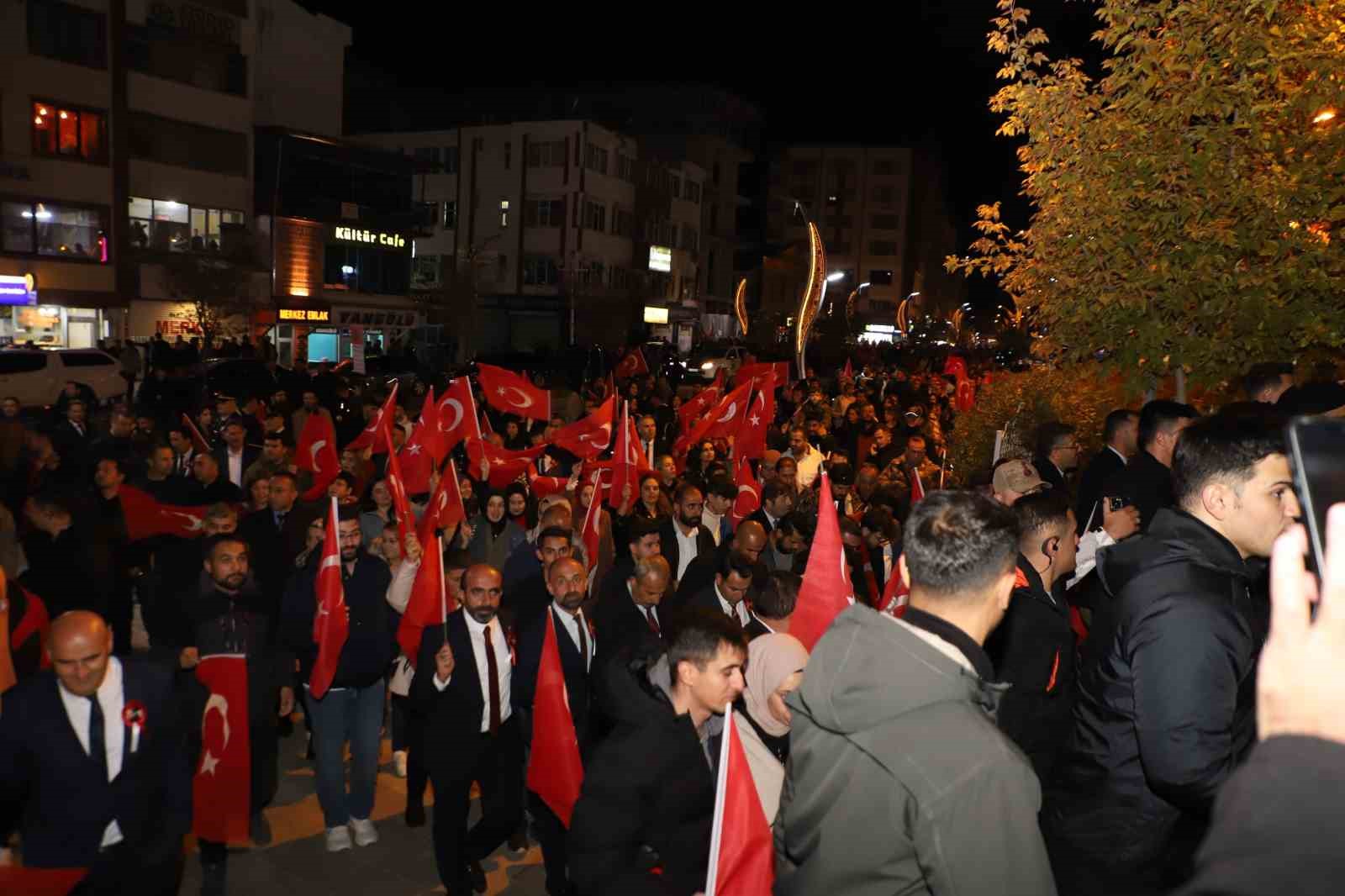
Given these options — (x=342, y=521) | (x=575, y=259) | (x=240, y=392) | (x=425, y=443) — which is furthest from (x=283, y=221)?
(x=342, y=521)

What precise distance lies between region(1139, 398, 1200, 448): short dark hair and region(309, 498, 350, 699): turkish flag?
4.84 m

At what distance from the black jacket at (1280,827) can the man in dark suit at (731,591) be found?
529 centimetres

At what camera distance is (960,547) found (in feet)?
8.44

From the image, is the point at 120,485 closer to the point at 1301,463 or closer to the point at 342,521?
the point at 342,521

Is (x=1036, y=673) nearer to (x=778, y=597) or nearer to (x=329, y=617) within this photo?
(x=778, y=597)

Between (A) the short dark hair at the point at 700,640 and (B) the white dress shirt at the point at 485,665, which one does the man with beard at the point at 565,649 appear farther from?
(A) the short dark hair at the point at 700,640

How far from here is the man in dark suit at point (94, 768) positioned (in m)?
4.00

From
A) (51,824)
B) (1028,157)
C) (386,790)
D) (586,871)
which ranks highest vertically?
(1028,157)

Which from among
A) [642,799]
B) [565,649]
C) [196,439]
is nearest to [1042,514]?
[642,799]

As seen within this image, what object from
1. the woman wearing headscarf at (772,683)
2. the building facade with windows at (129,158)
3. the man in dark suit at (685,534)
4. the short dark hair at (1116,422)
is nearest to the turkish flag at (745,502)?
the man in dark suit at (685,534)

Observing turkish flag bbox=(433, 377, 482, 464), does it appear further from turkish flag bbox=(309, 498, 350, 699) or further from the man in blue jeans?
turkish flag bbox=(309, 498, 350, 699)

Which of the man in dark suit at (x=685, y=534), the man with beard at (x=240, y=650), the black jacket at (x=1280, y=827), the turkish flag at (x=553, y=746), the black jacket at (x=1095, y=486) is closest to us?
the black jacket at (x=1280, y=827)

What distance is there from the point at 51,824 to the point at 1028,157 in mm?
9457

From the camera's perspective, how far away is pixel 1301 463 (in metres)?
1.51
